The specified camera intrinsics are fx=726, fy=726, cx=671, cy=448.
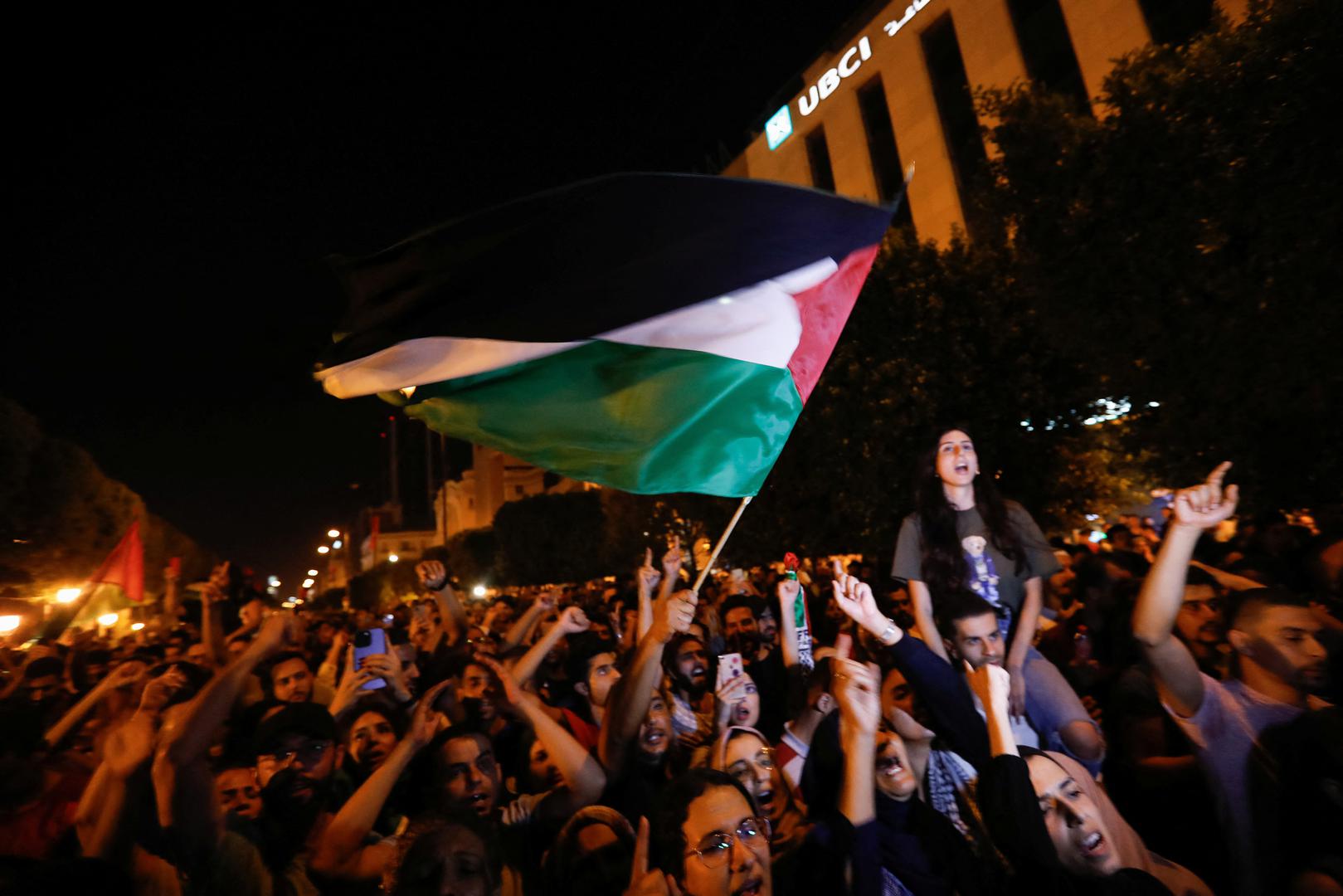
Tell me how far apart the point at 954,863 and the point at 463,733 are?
223 cm

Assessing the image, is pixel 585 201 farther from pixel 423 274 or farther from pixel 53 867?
pixel 53 867

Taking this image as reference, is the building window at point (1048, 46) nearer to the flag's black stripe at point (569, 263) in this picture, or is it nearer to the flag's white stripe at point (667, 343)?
the flag's white stripe at point (667, 343)

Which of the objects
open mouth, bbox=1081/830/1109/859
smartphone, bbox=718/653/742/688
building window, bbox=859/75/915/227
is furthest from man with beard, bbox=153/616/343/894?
building window, bbox=859/75/915/227

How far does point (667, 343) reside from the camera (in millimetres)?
3875

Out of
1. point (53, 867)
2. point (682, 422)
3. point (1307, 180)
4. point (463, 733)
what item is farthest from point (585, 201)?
point (1307, 180)

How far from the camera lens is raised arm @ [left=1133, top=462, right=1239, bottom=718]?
9.42 feet

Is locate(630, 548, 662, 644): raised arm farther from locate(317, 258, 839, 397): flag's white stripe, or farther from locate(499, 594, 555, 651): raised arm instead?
locate(317, 258, 839, 397): flag's white stripe

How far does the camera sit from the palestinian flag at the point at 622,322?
12.0ft

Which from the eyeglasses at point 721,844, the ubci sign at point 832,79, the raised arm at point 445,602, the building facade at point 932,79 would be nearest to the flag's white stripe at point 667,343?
the eyeglasses at point 721,844

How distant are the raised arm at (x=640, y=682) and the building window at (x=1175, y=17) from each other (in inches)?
832

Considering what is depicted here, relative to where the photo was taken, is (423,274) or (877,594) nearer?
(423,274)

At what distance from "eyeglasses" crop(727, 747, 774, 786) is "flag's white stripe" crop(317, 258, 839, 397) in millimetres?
2024

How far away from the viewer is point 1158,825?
139 inches

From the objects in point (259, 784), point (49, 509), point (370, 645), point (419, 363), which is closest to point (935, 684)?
point (419, 363)
